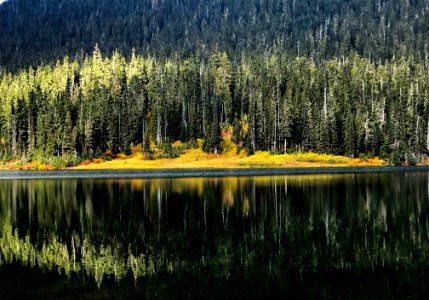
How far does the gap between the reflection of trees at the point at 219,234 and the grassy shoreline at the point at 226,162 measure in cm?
6869

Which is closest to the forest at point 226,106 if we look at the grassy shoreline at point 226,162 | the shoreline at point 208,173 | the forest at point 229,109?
the forest at point 229,109

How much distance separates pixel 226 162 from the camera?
116062mm

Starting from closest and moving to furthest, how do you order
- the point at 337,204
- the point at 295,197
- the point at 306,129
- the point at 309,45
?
the point at 337,204
the point at 295,197
the point at 306,129
the point at 309,45

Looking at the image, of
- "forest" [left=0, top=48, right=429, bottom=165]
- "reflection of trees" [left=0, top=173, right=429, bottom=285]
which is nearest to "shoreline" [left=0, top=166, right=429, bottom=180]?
"forest" [left=0, top=48, right=429, bottom=165]

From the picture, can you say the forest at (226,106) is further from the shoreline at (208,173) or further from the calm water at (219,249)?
the calm water at (219,249)

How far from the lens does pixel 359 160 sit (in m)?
116

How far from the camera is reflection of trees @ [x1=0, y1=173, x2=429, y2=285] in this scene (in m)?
19.7

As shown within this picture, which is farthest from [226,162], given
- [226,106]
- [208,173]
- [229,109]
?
[226,106]

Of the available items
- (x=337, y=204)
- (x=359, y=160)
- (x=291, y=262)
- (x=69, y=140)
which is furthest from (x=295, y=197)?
(x=69, y=140)

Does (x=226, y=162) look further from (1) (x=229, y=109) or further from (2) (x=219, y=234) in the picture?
(2) (x=219, y=234)

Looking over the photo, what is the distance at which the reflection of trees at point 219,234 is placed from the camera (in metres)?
19.7

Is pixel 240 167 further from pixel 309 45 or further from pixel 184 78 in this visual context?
pixel 309 45

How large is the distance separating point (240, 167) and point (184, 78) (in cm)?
4734

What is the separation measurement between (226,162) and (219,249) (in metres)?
93.8
